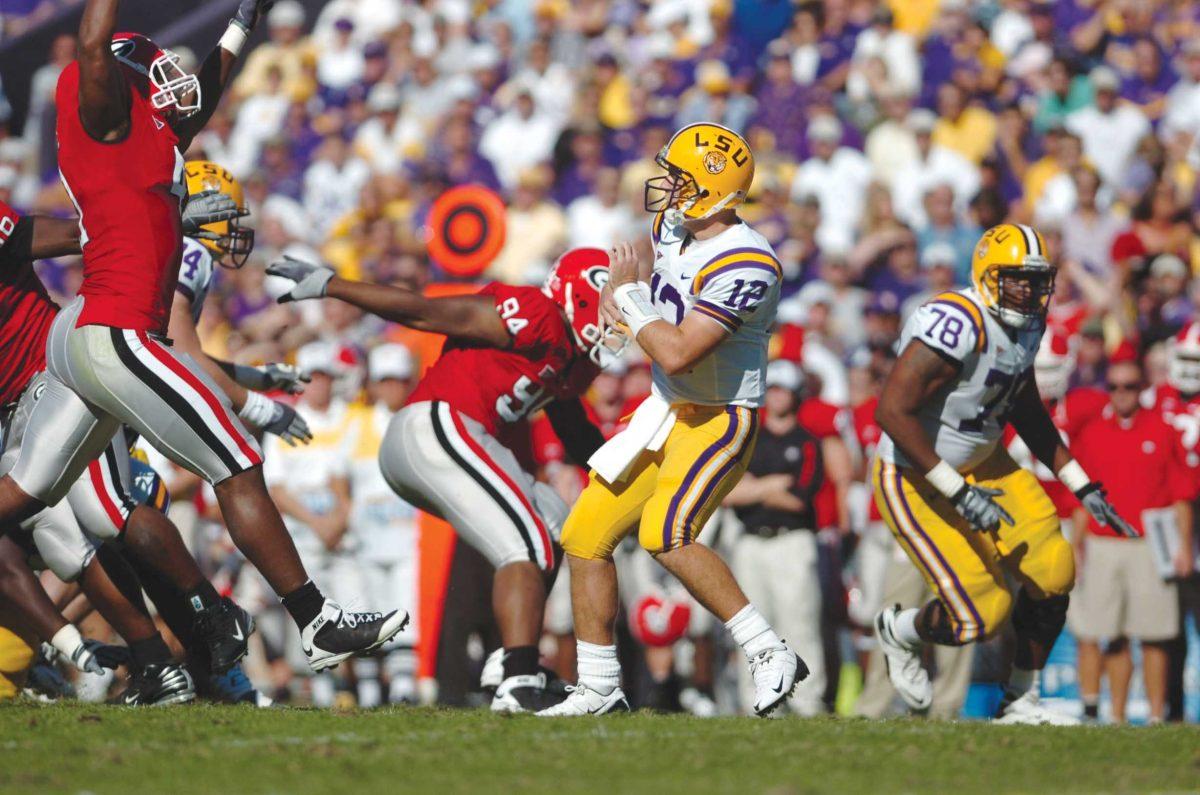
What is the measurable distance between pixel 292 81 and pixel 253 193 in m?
2.26

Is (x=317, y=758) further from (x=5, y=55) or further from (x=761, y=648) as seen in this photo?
(x=5, y=55)

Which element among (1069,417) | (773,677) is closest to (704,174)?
(773,677)

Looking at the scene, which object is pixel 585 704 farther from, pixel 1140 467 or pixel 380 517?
pixel 380 517

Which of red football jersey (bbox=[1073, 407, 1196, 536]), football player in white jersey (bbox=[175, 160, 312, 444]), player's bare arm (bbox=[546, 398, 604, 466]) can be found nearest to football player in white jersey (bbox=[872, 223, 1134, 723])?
player's bare arm (bbox=[546, 398, 604, 466])

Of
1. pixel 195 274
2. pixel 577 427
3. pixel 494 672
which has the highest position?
pixel 195 274

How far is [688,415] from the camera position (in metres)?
6.77

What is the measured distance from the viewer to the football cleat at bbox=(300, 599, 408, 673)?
639 centimetres

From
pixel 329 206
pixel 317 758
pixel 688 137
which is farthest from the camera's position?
pixel 329 206

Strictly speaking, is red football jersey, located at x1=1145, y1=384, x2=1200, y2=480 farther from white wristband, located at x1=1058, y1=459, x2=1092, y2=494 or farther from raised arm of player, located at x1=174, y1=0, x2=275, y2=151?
raised arm of player, located at x1=174, y1=0, x2=275, y2=151

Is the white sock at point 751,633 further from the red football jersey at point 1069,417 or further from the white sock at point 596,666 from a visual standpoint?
the red football jersey at point 1069,417

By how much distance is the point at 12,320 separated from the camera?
736 cm

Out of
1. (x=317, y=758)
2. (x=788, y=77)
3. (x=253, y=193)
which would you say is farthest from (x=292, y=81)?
(x=317, y=758)

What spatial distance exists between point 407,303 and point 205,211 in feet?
3.10

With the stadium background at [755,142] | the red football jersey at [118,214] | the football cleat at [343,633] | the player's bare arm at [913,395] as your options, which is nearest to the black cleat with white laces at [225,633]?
the football cleat at [343,633]
